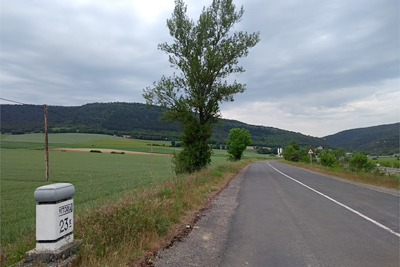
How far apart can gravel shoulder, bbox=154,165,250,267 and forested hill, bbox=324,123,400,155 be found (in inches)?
4322

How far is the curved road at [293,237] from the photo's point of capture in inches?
175

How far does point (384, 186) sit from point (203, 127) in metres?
12.0

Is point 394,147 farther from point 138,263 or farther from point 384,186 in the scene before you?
point 138,263

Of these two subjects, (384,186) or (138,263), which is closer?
(138,263)

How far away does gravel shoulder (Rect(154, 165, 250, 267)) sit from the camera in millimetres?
4349

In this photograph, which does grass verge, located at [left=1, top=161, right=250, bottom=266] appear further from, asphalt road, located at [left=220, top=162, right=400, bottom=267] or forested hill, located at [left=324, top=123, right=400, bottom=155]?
forested hill, located at [left=324, top=123, right=400, bottom=155]

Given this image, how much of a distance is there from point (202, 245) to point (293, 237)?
2.01m

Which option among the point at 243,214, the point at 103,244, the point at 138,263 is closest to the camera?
the point at 138,263

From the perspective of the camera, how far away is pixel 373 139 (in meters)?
117

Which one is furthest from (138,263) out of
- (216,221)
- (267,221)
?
(267,221)

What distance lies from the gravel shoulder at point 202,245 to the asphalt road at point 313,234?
0.16 meters

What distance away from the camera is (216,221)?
23.1 feet

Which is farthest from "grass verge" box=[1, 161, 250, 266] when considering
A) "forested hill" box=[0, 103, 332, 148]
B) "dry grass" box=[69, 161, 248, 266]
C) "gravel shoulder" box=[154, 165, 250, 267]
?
"forested hill" box=[0, 103, 332, 148]

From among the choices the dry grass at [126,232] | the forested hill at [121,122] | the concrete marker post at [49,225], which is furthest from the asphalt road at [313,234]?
the forested hill at [121,122]
